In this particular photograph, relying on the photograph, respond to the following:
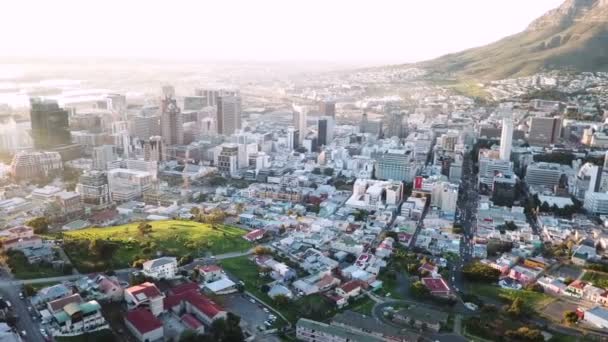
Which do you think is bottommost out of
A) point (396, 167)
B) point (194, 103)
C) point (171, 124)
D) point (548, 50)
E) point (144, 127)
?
point (396, 167)

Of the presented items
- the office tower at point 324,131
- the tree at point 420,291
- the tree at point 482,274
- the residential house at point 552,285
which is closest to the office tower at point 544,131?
the office tower at point 324,131

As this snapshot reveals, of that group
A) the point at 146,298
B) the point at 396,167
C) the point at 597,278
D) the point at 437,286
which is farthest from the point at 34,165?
the point at 597,278

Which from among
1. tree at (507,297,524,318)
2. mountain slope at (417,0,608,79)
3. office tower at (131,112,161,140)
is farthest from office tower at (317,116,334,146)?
mountain slope at (417,0,608,79)

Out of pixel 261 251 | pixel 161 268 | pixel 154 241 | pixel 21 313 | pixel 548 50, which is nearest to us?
pixel 21 313

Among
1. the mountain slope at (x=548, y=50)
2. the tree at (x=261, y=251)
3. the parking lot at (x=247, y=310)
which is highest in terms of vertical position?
the mountain slope at (x=548, y=50)

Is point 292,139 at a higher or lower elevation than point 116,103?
lower

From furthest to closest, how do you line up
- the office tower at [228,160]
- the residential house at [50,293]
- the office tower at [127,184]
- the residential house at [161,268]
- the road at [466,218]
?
1. the office tower at [228,160]
2. the office tower at [127,184]
3. the road at [466,218]
4. the residential house at [161,268]
5. the residential house at [50,293]

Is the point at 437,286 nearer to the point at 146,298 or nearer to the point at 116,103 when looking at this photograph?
the point at 146,298

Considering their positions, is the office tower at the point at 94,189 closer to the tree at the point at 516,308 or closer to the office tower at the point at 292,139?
the office tower at the point at 292,139
